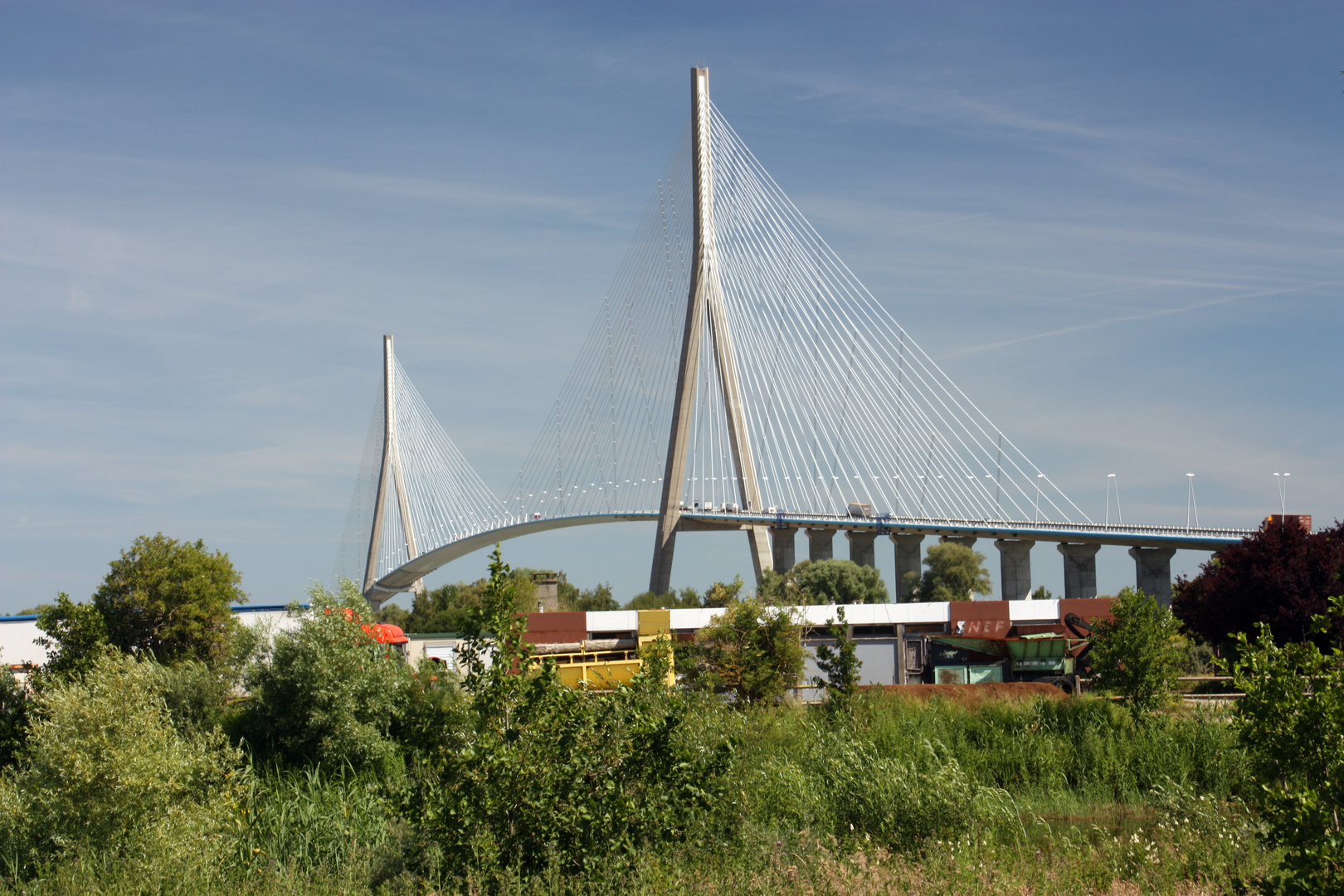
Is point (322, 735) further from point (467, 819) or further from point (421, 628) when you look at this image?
point (421, 628)

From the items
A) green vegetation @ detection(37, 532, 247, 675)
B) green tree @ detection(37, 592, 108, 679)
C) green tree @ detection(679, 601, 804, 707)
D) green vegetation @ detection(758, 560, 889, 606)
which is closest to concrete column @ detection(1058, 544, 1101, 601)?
green vegetation @ detection(758, 560, 889, 606)

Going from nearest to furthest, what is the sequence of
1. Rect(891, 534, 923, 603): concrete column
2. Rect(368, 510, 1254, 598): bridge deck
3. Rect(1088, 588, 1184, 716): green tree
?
1. Rect(1088, 588, 1184, 716): green tree
2. Rect(368, 510, 1254, 598): bridge deck
3. Rect(891, 534, 923, 603): concrete column

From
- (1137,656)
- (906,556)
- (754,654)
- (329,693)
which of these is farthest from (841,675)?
(906,556)

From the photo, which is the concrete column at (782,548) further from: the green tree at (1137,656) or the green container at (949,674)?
the green tree at (1137,656)

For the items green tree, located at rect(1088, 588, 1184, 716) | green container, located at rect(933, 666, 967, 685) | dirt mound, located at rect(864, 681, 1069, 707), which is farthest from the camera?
green container, located at rect(933, 666, 967, 685)

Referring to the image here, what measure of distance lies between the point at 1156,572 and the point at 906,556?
456 inches

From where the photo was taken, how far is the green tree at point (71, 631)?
22.2 meters

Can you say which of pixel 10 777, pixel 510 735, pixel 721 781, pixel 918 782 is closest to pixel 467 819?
pixel 510 735

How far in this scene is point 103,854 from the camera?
409 inches

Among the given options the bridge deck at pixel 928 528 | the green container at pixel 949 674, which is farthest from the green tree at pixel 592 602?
the green container at pixel 949 674

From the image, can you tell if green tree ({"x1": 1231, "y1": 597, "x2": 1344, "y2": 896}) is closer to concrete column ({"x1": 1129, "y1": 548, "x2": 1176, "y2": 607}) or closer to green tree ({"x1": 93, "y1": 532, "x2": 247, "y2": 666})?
green tree ({"x1": 93, "y1": 532, "x2": 247, "y2": 666})

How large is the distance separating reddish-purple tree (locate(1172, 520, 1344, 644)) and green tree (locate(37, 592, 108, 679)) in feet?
77.4

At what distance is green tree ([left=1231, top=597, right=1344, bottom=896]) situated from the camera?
5.19 metres

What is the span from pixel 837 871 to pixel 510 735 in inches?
99.9
